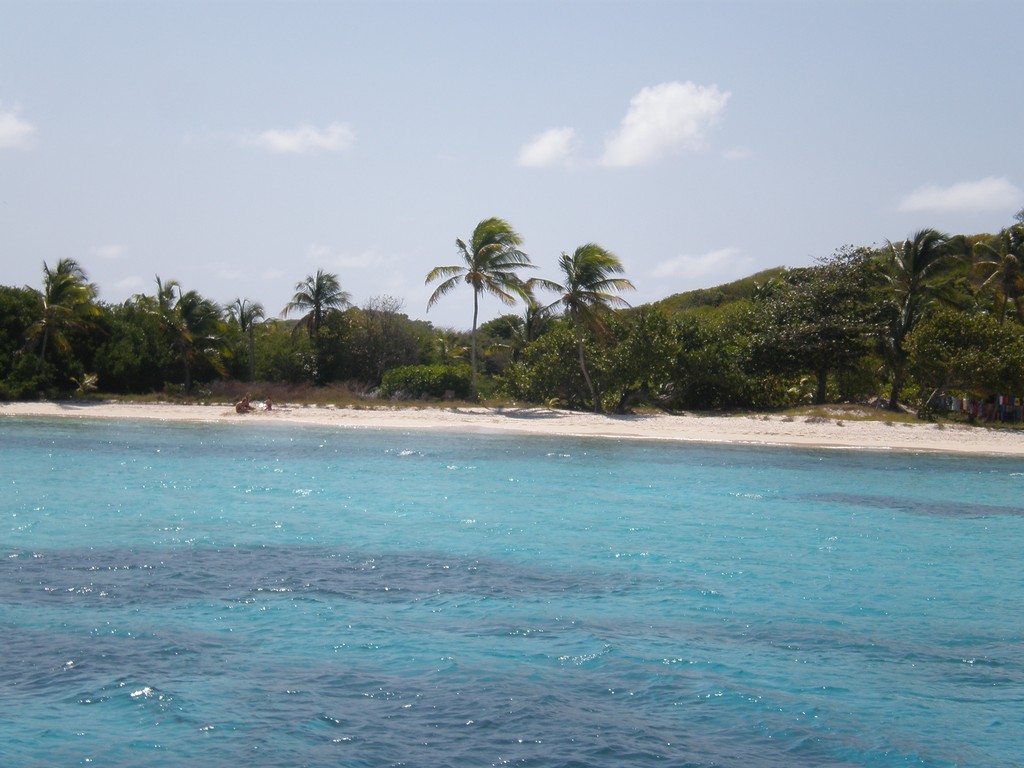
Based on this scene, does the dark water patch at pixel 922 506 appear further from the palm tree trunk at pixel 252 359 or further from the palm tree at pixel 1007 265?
the palm tree trunk at pixel 252 359

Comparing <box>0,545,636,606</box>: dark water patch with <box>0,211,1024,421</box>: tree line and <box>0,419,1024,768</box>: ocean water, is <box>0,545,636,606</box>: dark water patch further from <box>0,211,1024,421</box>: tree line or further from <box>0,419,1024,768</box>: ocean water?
<box>0,211,1024,421</box>: tree line

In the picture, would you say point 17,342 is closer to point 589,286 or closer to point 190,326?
point 190,326

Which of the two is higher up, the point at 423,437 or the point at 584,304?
the point at 584,304

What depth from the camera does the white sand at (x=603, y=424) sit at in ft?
92.3

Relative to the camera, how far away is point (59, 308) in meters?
35.2

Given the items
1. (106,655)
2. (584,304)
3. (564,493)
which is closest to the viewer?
(106,655)

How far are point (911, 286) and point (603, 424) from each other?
446 inches

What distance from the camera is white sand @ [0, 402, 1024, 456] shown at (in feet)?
92.3

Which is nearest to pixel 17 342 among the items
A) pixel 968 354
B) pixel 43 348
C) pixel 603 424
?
pixel 43 348

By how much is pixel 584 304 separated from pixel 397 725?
2819cm

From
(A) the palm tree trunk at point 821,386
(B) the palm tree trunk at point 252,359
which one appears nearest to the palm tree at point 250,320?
(B) the palm tree trunk at point 252,359

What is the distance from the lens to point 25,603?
908cm

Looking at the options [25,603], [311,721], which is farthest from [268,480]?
[311,721]

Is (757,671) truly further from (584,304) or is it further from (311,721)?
(584,304)
